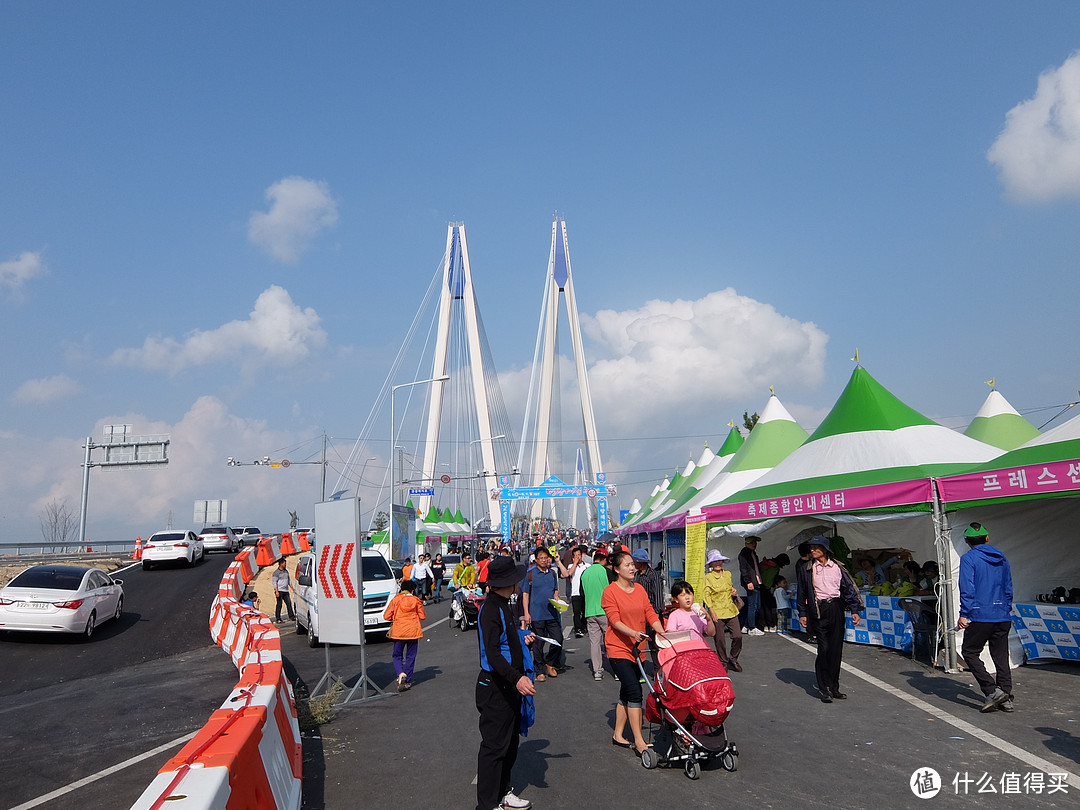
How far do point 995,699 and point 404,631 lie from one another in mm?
6604

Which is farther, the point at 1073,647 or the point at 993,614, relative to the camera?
the point at 1073,647

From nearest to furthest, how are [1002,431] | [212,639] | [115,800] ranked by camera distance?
[115,800], [212,639], [1002,431]

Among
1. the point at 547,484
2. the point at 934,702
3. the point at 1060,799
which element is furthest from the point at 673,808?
the point at 547,484

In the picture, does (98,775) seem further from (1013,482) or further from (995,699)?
(1013,482)

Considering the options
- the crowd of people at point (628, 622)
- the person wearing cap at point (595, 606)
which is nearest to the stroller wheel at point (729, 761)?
the crowd of people at point (628, 622)

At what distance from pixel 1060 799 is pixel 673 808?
2493 mm

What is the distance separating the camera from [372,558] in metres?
17.7

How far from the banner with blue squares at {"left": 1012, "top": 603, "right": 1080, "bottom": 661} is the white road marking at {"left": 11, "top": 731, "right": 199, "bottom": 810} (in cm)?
1011

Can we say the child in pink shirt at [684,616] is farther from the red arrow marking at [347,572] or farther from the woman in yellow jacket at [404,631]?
the red arrow marking at [347,572]

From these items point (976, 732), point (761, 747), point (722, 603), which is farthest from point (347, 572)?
point (976, 732)

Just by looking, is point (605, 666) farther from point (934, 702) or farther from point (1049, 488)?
point (1049, 488)

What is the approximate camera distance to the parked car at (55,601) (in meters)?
14.9

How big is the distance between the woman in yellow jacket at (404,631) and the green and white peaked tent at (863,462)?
686cm

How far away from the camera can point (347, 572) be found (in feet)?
32.9
